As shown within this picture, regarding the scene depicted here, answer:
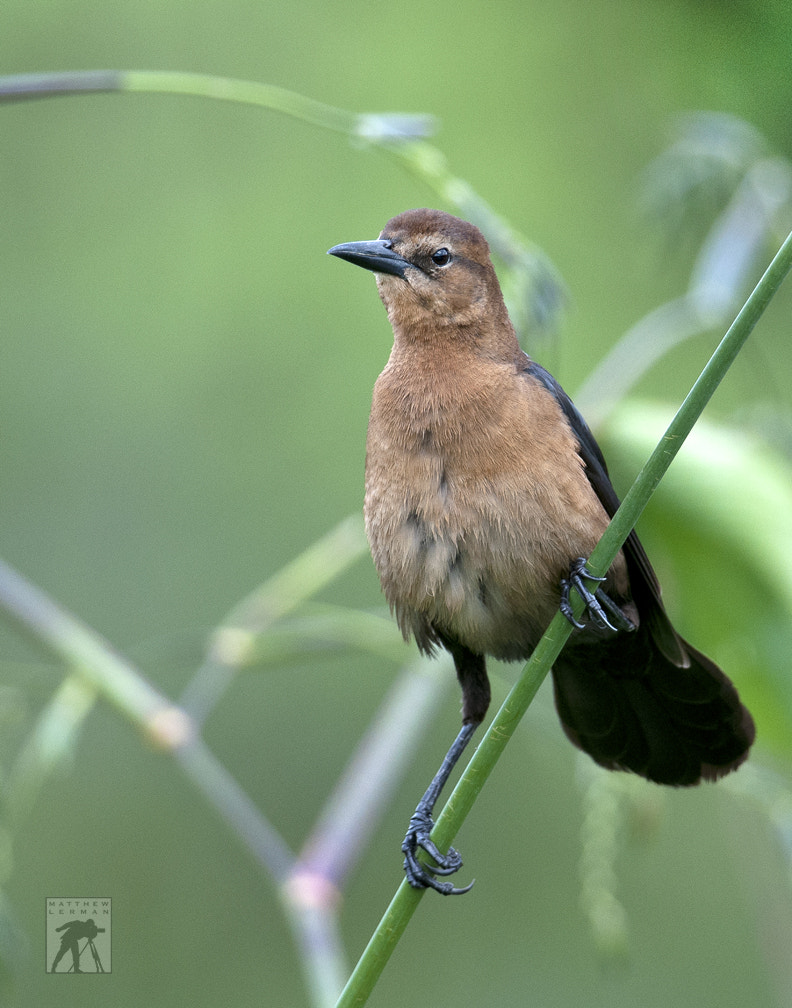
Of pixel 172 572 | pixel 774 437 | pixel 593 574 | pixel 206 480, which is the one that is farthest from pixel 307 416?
pixel 593 574

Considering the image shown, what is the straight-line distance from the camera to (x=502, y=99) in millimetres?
6969

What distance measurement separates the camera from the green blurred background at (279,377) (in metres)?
6.34

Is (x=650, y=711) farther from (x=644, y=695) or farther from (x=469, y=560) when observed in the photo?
(x=469, y=560)

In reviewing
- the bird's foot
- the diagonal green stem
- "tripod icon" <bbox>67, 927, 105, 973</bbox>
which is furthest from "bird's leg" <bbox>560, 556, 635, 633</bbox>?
"tripod icon" <bbox>67, 927, 105, 973</bbox>

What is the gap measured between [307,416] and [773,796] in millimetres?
4286

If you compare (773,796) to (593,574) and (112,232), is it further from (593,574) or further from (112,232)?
(112,232)

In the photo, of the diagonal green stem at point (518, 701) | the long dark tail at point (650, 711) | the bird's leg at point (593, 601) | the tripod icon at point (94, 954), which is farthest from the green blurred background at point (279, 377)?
the diagonal green stem at point (518, 701)

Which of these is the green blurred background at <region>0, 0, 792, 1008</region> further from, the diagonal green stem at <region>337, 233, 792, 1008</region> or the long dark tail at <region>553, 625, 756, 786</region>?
the diagonal green stem at <region>337, 233, 792, 1008</region>

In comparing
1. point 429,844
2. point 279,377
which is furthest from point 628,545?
point 279,377

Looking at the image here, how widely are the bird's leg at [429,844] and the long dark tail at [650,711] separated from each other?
0.28 metres

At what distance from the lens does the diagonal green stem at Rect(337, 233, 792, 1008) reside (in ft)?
5.33

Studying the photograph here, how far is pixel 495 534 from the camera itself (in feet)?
8.16

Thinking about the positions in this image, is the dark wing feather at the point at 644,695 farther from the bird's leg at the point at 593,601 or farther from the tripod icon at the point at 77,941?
the tripod icon at the point at 77,941

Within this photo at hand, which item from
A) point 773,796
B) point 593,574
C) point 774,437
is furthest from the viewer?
point 774,437
